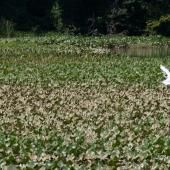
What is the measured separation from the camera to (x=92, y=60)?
74.3 feet

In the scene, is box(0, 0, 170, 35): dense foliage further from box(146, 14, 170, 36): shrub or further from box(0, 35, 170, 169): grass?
box(0, 35, 170, 169): grass

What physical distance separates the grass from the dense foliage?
904 inches

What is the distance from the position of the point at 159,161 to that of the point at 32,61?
604 inches

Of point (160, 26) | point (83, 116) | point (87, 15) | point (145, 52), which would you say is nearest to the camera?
point (83, 116)

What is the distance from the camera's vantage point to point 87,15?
150 feet

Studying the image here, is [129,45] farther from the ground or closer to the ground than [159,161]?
closer to the ground

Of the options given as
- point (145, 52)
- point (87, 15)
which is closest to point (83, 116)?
point (145, 52)

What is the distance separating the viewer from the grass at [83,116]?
22.3 feet

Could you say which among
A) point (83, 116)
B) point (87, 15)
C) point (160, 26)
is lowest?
point (160, 26)

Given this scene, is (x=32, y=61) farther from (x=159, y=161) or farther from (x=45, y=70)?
(x=159, y=161)

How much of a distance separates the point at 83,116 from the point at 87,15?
3644cm

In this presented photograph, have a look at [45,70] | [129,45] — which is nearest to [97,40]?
[129,45]

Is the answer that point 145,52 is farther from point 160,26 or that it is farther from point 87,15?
point 87,15

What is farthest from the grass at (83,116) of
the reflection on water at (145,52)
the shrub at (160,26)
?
the shrub at (160,26)
